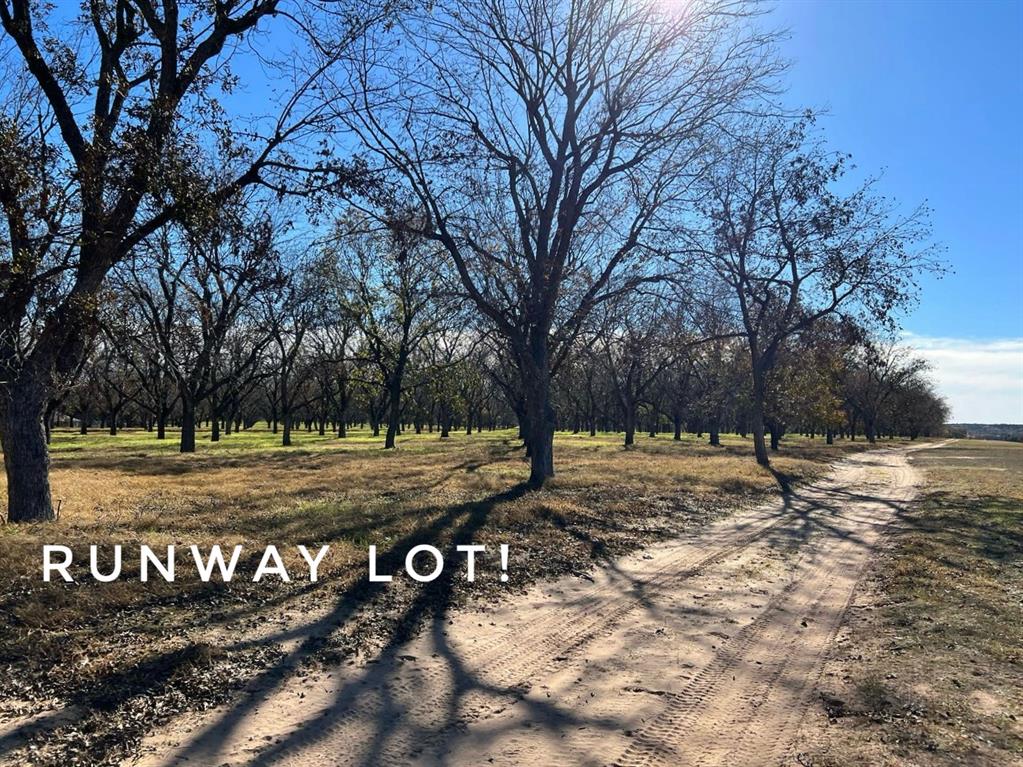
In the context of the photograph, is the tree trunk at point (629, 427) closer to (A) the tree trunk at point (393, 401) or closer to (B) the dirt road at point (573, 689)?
(A) the tree trunk at point (393, 401)

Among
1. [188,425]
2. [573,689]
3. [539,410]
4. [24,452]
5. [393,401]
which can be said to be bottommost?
[573,689]

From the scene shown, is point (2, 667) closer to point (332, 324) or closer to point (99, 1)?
point (99, 1)

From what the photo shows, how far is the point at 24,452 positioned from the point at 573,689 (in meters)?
9.71

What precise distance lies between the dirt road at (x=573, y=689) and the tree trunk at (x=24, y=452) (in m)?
7.87

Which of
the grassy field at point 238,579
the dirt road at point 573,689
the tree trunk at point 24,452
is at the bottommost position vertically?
the dirt road at point 573,689

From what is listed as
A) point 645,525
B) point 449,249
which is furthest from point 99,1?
point 645,525

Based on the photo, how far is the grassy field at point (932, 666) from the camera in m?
3.89

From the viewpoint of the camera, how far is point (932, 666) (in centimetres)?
512

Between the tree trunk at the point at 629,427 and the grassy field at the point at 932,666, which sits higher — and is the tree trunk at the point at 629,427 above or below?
above

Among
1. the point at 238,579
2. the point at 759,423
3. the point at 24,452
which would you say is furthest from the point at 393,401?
the point at 238,579

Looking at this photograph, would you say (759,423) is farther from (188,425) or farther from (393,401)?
(188,425)

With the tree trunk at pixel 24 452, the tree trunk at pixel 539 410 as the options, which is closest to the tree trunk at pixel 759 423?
the tree trunk at pixel 539 410

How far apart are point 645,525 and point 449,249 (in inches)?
297

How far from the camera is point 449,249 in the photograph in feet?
50.3
